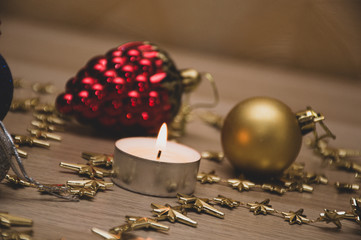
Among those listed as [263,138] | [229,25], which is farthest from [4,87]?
[229,25]

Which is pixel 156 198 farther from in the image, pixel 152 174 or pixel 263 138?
pixel 263 138

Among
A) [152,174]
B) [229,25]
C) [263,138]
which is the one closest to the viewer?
[152,174]

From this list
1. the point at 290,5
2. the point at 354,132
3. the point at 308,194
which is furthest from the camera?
the point at 290,5

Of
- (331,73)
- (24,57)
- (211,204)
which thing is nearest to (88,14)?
(24,57)

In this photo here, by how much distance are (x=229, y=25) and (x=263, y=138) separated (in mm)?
1307

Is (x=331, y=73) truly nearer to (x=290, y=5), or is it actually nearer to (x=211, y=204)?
(x=290, y=5)

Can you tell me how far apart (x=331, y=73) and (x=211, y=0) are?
60cm

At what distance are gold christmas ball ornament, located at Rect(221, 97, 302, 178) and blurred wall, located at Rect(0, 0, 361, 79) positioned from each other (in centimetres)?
125

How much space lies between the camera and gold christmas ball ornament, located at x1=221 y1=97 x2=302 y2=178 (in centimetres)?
60

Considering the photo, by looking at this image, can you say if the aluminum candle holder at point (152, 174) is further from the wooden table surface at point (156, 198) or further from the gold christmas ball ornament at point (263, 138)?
the gold christmas ball ornament at point (263, 138)

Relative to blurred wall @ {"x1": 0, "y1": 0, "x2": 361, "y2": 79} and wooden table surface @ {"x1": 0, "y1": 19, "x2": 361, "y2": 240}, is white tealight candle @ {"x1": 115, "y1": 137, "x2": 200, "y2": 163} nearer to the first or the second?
wooden table surface @ {"x1": 0, "y1": 19, "x2": 361, "y2": 240}

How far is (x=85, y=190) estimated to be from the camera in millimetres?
463

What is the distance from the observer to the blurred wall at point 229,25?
1.79 metres

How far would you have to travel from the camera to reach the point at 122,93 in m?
0.70
